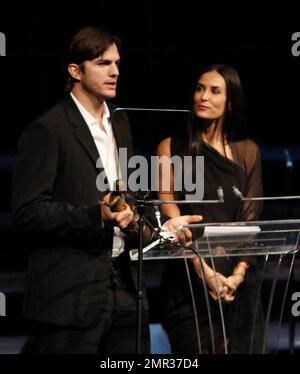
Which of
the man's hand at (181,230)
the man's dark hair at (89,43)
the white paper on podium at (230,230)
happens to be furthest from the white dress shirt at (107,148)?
the white paper on podium at (230,230)

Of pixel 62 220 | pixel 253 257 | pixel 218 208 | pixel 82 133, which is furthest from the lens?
pixel 218 208

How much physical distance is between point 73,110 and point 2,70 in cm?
142

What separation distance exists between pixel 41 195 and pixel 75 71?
0.51 m

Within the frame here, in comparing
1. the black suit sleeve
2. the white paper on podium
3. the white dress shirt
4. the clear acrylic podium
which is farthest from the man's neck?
the white paper on podium

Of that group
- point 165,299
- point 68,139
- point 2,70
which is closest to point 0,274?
point 2,70

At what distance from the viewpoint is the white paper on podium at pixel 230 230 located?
313 centimetres

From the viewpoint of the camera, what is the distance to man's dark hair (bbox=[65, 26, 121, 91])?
11.5 ft

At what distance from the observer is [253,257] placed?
3.63 metres

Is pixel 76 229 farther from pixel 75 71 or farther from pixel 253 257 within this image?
pixel 253 257

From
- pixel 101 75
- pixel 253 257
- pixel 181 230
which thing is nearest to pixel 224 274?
pixel 253 257

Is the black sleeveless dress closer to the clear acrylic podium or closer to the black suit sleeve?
the clear acrylic podium

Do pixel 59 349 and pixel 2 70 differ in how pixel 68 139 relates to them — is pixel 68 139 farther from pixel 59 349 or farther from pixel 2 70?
pixel 2 70
